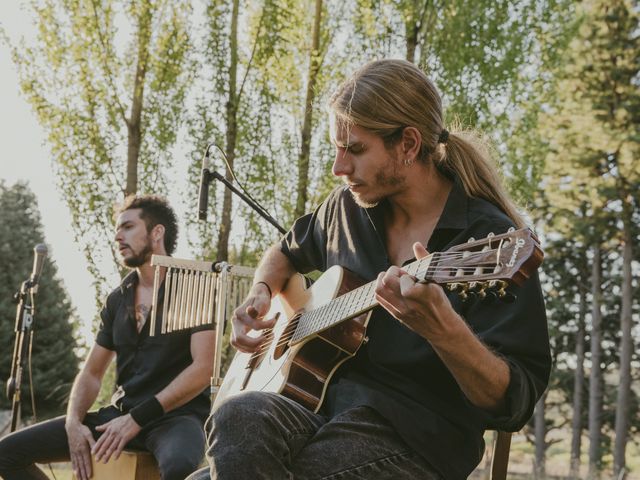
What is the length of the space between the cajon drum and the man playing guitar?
5.02 feet

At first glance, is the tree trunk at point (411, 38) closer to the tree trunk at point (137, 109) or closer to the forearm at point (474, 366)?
the tree trunk at point (137, 109)

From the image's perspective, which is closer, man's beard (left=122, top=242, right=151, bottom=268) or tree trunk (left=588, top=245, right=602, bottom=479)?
man's beard (left=122, top=242, right=151, bottom=268)

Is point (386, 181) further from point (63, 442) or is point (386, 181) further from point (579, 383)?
point (579, 383)

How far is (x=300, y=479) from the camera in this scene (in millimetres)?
2268

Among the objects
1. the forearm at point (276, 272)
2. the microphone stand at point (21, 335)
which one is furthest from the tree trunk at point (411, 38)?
the forearm at point (276, 272)

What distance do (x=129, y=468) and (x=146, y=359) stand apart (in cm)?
70

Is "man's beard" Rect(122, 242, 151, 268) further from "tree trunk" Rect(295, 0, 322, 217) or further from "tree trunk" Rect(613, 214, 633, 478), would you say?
"tree trunk" Rect(613, 214, 633, 478)

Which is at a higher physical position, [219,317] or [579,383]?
[219,317]

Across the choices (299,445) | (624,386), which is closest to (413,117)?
(299,445)

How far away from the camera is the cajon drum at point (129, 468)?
436 cm

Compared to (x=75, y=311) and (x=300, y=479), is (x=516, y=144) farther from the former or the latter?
(x=75, y=311)

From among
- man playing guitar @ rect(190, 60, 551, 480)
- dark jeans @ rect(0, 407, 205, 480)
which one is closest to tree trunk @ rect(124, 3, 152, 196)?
dark jeans @ rect(0, 407, 205, 480)

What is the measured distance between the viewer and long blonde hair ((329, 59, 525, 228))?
277cm

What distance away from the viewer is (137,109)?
13.2 m
